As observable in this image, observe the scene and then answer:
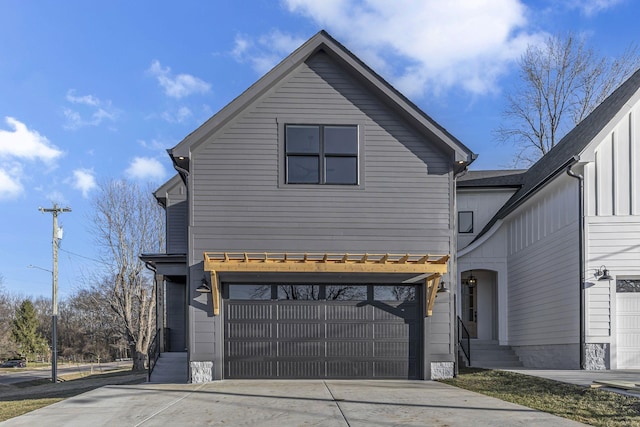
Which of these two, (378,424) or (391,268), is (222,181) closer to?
(391,268)

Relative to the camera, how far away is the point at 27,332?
5944 cm

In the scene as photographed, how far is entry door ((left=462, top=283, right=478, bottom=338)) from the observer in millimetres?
16922

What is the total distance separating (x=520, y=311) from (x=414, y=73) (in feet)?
28.3

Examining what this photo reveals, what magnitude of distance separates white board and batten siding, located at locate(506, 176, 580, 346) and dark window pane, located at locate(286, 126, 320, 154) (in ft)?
19.8

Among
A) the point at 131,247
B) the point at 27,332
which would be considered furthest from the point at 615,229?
the point at 27,332

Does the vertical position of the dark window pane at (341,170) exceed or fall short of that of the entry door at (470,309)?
it exceeds it

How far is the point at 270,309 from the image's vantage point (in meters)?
11.5

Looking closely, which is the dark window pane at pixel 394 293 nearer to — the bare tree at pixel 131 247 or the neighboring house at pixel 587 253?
the neighboring house at pixel 587 253

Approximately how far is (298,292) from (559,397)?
5585 millimetres

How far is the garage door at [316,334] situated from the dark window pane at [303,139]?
10.2 ft

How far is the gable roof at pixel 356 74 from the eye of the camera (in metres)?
11.3

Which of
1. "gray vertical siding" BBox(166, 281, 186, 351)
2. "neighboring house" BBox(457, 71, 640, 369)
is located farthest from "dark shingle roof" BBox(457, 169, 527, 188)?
"gray vertical siding" BBox(166, 281, 186, 351)

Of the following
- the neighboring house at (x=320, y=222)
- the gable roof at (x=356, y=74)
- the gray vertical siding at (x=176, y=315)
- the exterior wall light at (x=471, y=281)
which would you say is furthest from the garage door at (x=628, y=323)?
the gray vertical siding at (x=176, y=315)

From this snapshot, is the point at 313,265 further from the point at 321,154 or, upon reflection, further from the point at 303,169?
the point at 321,154
